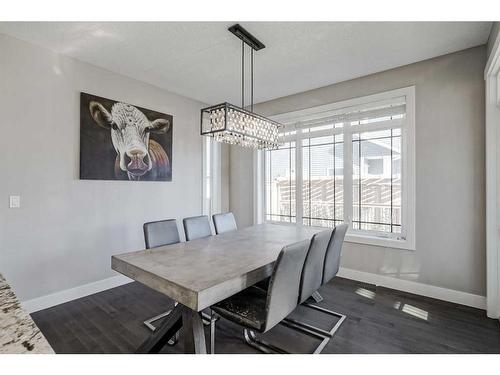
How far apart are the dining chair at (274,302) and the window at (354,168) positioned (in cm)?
203

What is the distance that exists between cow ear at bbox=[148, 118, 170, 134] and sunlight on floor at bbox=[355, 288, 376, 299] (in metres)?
3.28

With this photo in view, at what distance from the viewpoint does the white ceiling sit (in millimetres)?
2348

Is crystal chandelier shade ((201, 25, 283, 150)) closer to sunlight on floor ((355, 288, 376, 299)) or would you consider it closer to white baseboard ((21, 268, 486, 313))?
sunlight on floor ((355, 288, 376, 299))

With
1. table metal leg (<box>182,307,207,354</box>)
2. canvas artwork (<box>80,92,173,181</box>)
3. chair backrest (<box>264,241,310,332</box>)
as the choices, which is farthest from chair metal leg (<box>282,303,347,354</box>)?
canvas artwork (<box>80,92,173,181</box>)

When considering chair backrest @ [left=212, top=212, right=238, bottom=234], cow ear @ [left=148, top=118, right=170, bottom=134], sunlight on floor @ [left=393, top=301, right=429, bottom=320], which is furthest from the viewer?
cow ear @ [left=148, top=118, right=170, bottom=134]

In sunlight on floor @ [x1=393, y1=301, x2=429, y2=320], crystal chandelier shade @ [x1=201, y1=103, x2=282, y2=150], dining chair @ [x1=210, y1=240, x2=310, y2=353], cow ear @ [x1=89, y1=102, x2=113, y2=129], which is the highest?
cow ear @ [x1=89, y1=102, x2=113, y2=129]

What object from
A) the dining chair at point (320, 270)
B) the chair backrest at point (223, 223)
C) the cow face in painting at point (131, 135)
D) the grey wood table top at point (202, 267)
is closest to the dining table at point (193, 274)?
the grey wood table top at point (202, 267)

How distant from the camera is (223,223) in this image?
330 cm

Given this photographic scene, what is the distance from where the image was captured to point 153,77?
3.40 metres

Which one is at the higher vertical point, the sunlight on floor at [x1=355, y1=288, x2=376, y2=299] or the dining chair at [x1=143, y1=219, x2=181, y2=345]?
the dining chair at [x1=143, y1=219, x2=181, y2=345]

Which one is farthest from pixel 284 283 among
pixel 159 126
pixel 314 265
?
pixel 159 126

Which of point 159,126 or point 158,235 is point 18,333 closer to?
point 158,235

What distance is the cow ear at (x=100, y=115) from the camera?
304cm

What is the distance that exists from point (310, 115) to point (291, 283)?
9.25 ft
